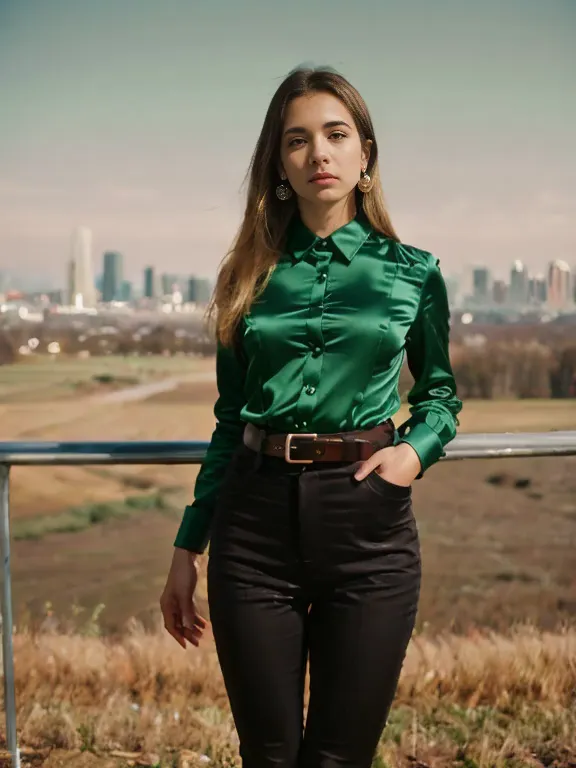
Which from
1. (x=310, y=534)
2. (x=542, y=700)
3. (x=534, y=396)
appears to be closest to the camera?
(x=310, y=534)

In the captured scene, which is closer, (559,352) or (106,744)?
(106,744)

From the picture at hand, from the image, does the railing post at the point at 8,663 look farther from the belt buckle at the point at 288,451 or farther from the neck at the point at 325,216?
the neck at the point at 325,216

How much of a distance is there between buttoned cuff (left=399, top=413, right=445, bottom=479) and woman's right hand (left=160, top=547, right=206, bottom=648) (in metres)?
0.45

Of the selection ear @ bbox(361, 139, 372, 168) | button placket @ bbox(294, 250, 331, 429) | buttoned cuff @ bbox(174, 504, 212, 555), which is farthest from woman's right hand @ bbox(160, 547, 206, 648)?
ear @ bbox(361, 139, 372, 168)

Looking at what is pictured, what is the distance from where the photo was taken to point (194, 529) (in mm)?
1481

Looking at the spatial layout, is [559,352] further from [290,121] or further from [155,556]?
[290,121]

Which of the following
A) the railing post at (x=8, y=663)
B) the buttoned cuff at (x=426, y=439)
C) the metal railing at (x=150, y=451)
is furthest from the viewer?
the railing post at (x=8, y=663)

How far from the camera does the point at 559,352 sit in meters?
20.9

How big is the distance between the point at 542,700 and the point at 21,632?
5.25 feet

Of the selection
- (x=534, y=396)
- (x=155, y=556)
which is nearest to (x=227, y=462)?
(x=534, y=396)

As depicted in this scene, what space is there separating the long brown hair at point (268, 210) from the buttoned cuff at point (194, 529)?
0.31m

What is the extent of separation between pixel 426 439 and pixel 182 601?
0.54m

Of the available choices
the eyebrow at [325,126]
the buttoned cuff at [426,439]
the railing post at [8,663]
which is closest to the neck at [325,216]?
the eyebrow at [325,126]

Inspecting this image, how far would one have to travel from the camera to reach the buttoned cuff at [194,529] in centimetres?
148
